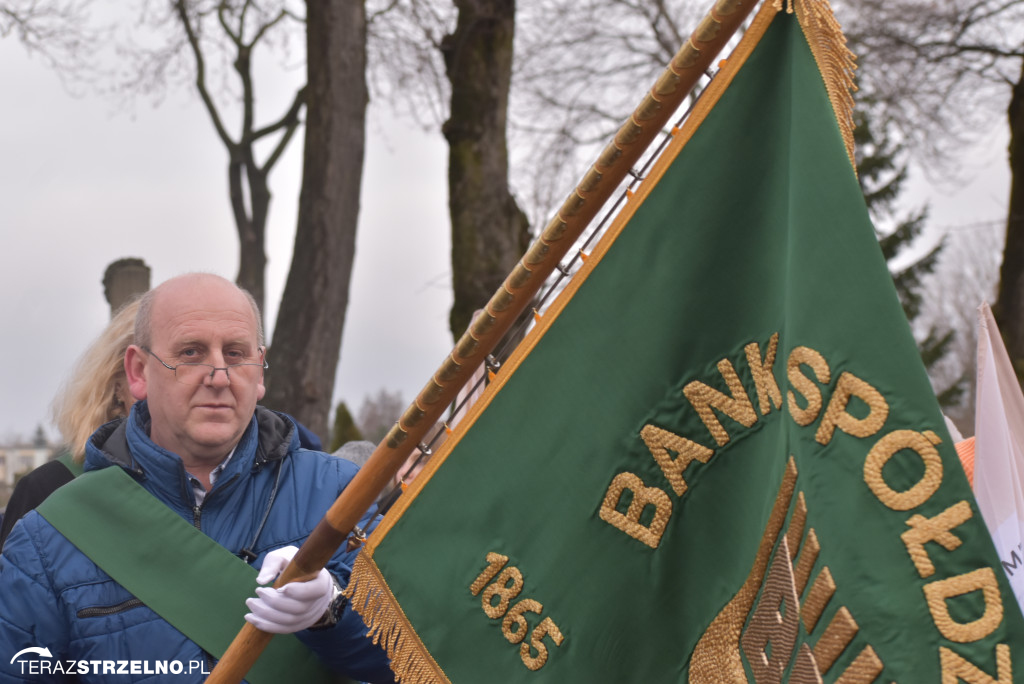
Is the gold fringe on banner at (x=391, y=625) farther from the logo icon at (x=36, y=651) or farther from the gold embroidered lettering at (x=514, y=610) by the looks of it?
the logo icon at (x=36, y=651)

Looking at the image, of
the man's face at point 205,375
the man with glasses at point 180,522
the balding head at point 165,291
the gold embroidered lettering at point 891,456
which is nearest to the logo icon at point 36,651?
the man with glasses at point 180,522

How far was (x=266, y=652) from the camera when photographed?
2682mm

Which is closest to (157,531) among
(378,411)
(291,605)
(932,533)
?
(291,605)

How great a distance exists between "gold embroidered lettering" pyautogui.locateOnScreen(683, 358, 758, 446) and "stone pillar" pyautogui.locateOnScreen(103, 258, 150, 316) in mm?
4767

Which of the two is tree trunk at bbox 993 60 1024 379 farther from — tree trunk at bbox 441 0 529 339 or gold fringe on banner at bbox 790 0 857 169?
gold fringe on banner at bbox 790 0 857 169

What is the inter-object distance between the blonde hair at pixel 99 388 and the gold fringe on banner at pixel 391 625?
4.94ft

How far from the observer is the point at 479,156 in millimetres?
8172

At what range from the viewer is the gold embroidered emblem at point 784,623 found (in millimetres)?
1797

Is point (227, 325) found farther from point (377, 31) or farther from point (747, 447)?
point (377, 31)

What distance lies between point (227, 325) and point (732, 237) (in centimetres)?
135

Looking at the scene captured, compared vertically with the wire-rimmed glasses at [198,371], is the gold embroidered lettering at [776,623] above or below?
above

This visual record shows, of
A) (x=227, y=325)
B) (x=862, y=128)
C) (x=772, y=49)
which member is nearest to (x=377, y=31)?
(x=227, y=325)

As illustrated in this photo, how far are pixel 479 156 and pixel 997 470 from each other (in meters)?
5.72

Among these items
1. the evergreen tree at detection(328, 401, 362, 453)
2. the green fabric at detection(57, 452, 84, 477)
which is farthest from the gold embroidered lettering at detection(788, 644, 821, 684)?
the evergreen tree at detection(328, 401, 362, 453)
